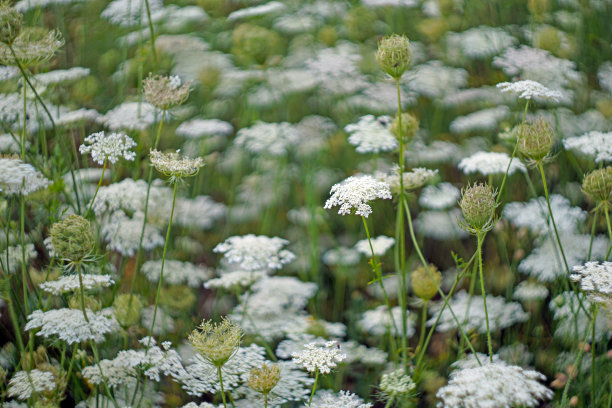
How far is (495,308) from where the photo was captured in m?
2.37

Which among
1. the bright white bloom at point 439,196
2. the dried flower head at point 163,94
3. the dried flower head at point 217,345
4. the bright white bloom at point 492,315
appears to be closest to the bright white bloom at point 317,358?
the dried flower head at point 217,345

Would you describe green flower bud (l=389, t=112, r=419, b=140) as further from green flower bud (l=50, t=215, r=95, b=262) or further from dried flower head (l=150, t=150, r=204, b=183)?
green flower bud (l=50, t=215, r=95, b=262)

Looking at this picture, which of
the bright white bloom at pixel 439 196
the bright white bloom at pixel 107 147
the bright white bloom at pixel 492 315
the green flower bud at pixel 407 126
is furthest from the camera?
the bright white bloom at pixel 439 196

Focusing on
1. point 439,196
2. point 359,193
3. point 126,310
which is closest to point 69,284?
point 126,310

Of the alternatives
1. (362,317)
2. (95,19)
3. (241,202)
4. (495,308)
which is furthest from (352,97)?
(95,19)

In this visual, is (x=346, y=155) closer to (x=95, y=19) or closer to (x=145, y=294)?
(x=145, y=294)

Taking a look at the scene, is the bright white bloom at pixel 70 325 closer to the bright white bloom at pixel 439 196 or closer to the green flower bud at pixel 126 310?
the green flower bud at pixel 126 310

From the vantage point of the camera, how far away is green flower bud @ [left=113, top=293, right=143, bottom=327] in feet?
6.81

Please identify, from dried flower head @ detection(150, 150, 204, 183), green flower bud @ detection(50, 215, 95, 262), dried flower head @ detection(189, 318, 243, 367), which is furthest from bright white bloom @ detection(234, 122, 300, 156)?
dried flower head @ detection(189, 318, 243, 367)

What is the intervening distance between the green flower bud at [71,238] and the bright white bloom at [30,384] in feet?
1.29

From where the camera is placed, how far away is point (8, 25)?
1686 mm

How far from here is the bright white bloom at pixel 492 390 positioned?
1.29 metres

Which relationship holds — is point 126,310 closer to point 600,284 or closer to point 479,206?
point 479,206

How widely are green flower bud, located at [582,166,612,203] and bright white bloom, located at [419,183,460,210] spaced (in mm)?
1052
